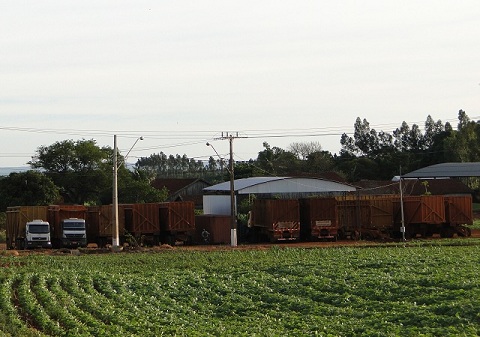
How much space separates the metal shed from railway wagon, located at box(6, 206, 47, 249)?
17.0 m

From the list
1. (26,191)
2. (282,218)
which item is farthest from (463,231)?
(26,191)

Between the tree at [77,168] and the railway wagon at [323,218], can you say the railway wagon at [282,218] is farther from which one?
the tree at [77,168]

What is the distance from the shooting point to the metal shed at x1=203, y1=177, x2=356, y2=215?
6888 centimetres

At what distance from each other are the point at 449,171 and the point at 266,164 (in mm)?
39338

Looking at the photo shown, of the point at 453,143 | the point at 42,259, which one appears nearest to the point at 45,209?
the point at 42,259

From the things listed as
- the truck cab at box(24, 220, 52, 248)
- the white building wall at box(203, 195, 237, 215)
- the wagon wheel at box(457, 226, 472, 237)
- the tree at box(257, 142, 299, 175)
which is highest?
the tree at box(257, 142, 299, 175)

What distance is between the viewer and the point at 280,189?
7006 centimetres

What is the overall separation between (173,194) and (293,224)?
49364 millimetres

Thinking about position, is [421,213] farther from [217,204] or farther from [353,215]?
[217,204]

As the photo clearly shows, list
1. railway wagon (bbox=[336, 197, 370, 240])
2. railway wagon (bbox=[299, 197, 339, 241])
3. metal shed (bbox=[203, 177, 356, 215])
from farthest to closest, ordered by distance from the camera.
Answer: metal shed (bbox=[203, 177, 356, 215]), railway wagon (bbox=[336, 197, 370, 240]), railway wagon (bbox=[299, 197, 339, 241])

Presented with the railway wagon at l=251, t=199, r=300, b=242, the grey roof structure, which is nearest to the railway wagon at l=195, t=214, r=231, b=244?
the railway wagon at l=251, t=199, r=300, b=242

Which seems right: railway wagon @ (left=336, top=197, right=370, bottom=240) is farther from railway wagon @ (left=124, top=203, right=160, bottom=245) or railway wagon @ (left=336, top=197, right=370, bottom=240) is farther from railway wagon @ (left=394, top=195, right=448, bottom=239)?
railway wagon @ (left=124, top=203, right=160, bottom=245)

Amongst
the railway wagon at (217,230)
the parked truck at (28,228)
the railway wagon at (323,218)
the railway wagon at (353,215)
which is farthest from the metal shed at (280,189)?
the parked truck at (28,228)

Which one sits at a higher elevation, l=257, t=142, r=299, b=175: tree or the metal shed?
l=257, t=142, r=299, b=175: tree
